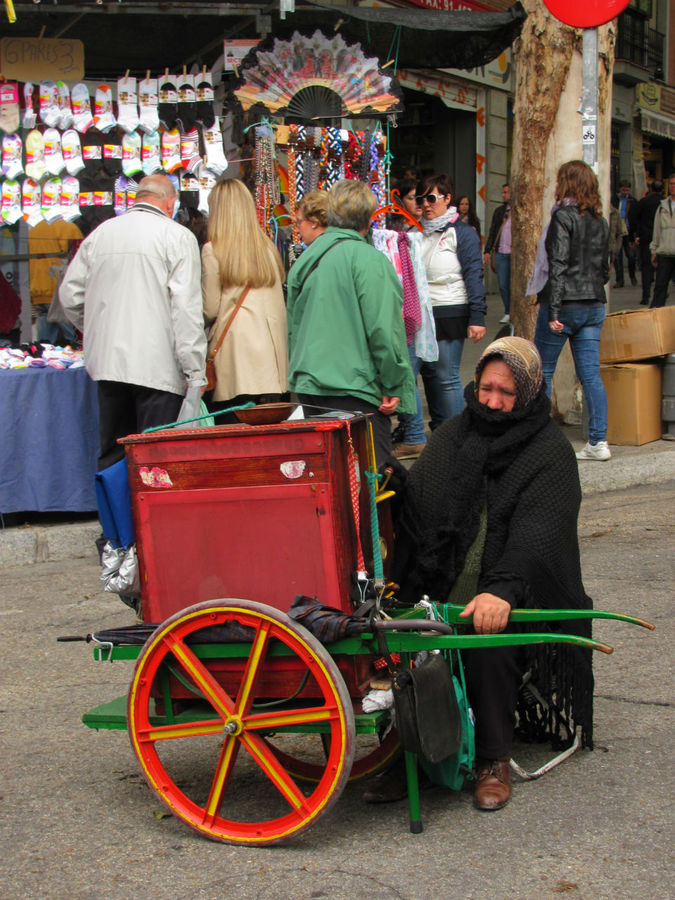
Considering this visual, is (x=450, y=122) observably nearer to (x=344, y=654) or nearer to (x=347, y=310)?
(x=347, y=310)

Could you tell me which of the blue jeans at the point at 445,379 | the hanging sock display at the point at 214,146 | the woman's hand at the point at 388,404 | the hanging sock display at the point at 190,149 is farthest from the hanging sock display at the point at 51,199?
the woman's hand at the point at 388,404

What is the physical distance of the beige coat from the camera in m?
5.61

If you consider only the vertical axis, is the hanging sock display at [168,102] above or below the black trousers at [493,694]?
above

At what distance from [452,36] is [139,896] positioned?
21.1ft

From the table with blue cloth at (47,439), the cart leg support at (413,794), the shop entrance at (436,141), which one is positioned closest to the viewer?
the cart leg support at (413,794)

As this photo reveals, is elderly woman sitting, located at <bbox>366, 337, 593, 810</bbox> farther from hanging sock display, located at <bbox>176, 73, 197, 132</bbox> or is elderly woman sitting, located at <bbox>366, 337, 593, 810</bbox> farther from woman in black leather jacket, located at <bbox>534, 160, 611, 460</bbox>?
hanging sock display, located at <bbox>176, 73, 197, 132</bbox>

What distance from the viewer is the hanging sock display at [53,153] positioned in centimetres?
679

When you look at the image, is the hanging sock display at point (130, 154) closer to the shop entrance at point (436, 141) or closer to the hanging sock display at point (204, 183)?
the hanging sock display at point (204, 183)

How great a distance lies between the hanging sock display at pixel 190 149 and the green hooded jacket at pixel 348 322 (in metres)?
2.35

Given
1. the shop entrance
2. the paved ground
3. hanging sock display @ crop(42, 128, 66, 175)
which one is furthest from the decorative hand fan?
the shop entrance

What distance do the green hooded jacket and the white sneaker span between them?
2.80m

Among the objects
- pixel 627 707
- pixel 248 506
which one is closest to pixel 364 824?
pixel 248 506

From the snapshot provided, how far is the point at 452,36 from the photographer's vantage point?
767 cm

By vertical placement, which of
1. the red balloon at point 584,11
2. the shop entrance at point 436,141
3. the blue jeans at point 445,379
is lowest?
the blue jeans at point 445,379
